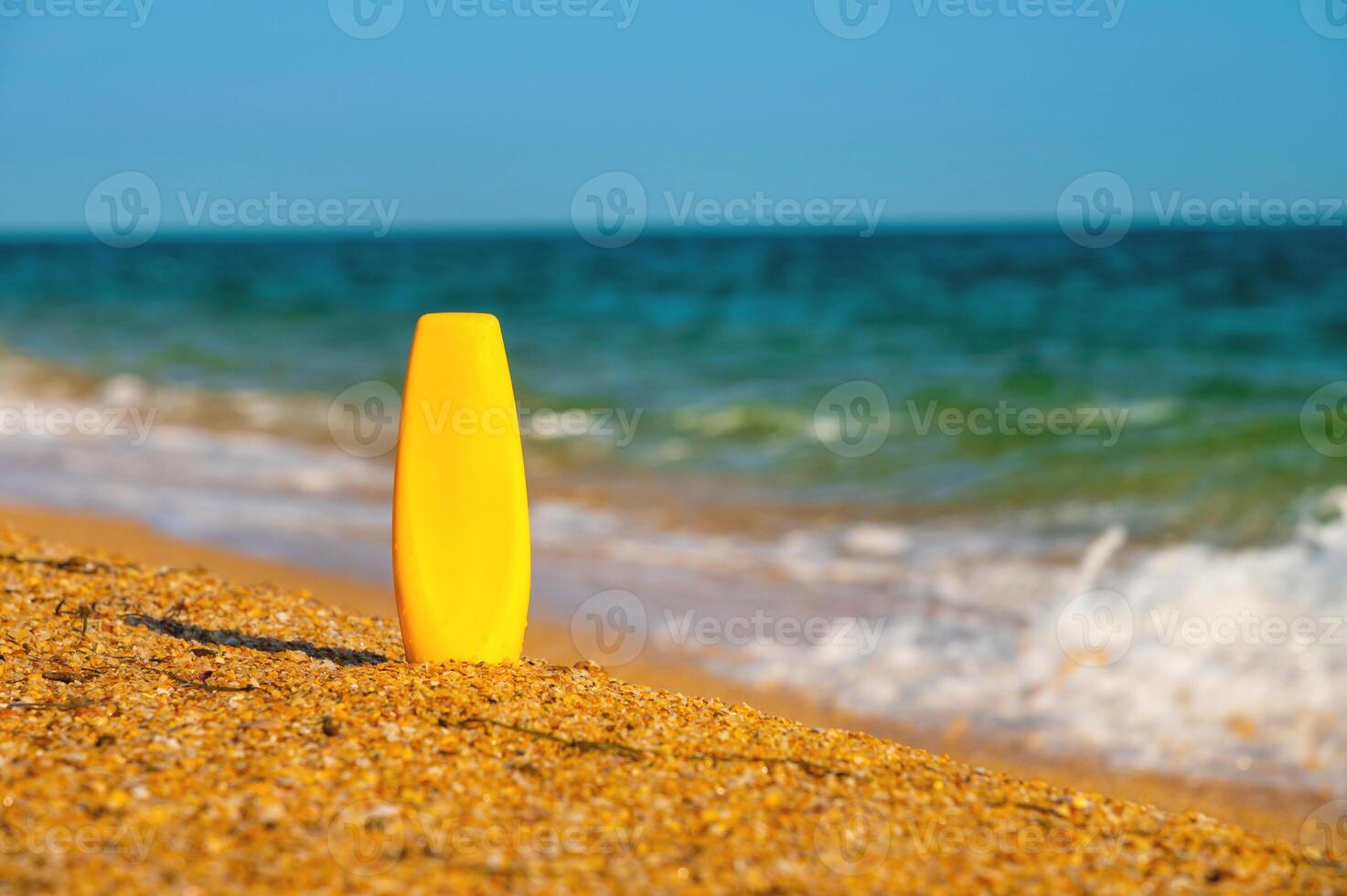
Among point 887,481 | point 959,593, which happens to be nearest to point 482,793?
point 959,593

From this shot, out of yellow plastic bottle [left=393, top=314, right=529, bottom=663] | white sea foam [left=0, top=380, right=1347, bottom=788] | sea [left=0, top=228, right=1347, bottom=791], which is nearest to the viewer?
yellow plastic bottle [left=393, top=314, right=529, bottom=663]

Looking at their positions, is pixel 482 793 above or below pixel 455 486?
below

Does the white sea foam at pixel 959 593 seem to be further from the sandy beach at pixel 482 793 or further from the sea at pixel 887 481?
the sandy beach at pixel 482 793

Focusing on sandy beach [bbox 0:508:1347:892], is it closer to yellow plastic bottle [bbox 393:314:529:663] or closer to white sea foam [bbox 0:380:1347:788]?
yellow plastic bottle [bbox 393:314:529:663]

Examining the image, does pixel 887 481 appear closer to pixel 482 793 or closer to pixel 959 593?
pixel 959 593

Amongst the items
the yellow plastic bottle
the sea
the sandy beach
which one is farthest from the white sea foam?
the yellow plastic bottle

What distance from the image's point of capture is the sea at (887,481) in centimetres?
641

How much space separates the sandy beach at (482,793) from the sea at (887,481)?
7.15 feet

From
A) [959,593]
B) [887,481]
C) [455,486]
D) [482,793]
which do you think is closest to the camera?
[482,793]

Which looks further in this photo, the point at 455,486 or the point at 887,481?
the point at 887,481

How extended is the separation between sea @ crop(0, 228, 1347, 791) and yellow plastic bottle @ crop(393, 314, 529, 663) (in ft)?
7.77

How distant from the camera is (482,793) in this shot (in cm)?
329

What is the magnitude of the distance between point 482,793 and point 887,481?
8003 mm

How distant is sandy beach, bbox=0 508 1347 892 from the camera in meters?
2.94
